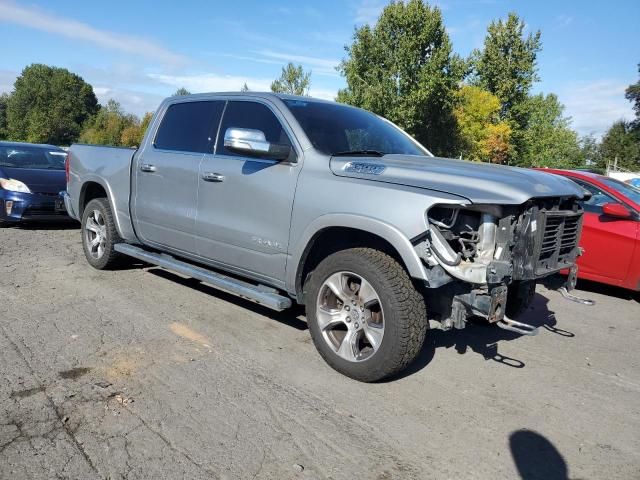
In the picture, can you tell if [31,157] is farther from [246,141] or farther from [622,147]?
[622,147]

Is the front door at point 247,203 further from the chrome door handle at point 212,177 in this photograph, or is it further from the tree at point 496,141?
the tree at point 496,141

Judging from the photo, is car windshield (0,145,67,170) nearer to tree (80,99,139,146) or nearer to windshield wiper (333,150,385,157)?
windshield wiper (333,150,385,157)

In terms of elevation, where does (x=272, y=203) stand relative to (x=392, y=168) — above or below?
below

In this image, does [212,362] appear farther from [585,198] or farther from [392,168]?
[585,198]

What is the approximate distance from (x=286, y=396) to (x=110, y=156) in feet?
12.4

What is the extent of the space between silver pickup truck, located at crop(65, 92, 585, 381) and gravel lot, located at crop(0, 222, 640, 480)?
1.33ft

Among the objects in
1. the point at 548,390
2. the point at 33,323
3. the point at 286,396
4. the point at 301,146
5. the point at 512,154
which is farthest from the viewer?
the point at 512,154

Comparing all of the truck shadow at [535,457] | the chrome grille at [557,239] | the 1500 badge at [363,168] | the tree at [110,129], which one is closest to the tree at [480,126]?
the tree at [110,129]

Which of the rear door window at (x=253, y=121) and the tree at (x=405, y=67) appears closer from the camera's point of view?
the rear door window at (x=253, y=121)

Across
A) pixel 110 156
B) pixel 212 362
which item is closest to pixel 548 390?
pixel 212 362

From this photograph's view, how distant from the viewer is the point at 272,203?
3998mm

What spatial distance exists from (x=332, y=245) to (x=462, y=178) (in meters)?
1.13

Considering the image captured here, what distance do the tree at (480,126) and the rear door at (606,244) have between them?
42.6 m

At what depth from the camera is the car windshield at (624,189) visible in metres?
6.31
